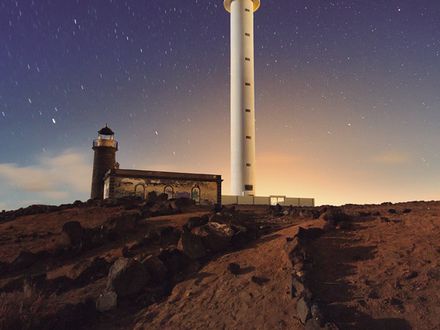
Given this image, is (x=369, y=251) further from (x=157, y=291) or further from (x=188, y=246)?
(x=157, y=291)

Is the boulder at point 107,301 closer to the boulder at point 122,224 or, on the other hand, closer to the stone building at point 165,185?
the boulder at point 122,224

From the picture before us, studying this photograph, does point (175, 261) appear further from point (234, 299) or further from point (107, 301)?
point (234, 299)

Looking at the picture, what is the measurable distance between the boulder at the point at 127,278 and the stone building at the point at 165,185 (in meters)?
21.9

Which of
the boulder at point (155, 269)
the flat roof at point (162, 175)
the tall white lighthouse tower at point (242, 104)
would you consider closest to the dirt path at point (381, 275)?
the boulder at point (155, 269)

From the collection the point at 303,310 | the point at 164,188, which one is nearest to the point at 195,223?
the point at 303,310

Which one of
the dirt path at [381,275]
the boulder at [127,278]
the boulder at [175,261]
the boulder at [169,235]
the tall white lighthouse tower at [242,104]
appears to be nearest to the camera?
the dirt path at [381,275]

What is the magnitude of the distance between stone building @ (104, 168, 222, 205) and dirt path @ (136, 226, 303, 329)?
70.8 feet

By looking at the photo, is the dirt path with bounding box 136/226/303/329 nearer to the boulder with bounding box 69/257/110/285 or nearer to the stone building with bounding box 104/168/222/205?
the boulder with bounding box 69/257/110/285

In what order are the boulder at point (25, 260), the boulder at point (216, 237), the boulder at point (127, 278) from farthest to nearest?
1. the boulder at point (25, 260)
2. the boulder at point (216, 237)
3. the boulder at point (127, 278)

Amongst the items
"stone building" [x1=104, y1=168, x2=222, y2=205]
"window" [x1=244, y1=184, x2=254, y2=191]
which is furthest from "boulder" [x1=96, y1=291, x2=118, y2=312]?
"window" [x1=244, y1=184, x2=254, y2=191]

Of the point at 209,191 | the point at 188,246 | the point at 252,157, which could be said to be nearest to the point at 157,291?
the point at 188,246

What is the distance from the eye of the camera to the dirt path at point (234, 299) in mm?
8742

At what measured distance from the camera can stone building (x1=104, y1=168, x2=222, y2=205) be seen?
107ft

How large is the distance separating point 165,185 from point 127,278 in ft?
76.7
